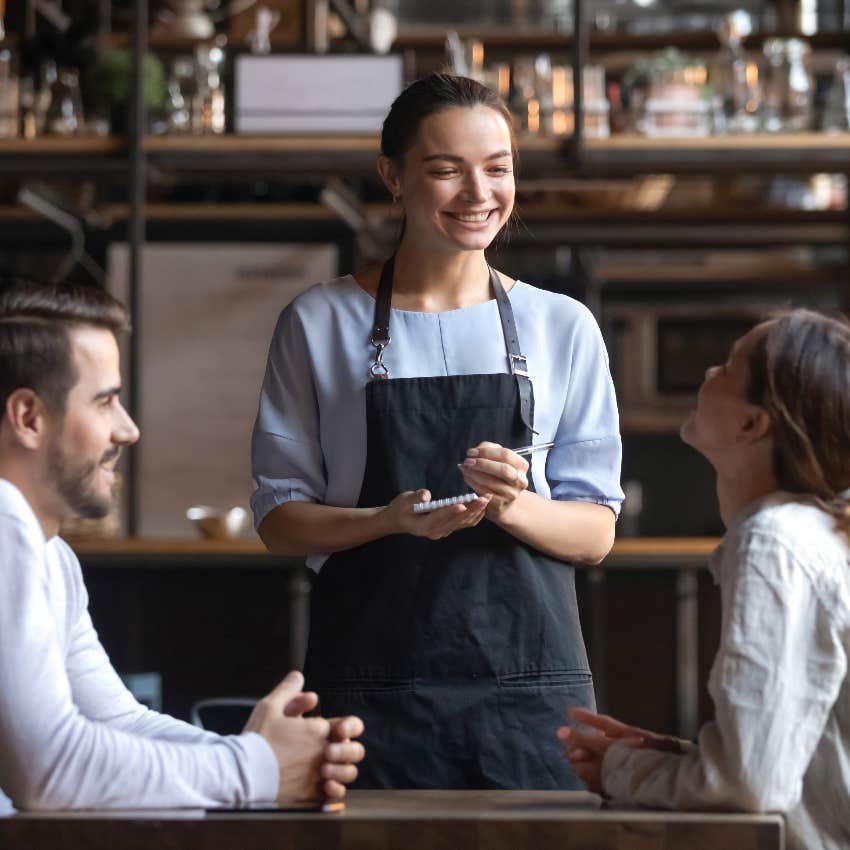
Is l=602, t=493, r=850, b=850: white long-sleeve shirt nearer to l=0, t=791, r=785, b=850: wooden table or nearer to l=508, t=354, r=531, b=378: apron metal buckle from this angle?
l=0, t=791, r=785, b=850: wooden table

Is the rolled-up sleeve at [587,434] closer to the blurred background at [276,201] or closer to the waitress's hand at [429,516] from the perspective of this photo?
the waitress's hand at [429,516]

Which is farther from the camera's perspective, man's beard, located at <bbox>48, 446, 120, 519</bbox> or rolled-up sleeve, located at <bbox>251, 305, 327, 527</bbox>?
rolled-up sleeve, located at <bbox>251, 305, 327, 527</bbox>

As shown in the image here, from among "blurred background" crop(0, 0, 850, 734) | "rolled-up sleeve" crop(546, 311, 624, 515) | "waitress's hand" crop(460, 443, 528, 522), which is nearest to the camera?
"waitress's hand" crop(460, 443, 528, 522)

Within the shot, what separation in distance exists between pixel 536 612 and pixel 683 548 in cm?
218

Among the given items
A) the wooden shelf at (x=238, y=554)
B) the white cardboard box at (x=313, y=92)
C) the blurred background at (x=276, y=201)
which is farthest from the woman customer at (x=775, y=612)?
the white cardboard box at (x=313, y=92)

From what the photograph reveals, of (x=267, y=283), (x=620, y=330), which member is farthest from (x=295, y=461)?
(x=620, y=330)

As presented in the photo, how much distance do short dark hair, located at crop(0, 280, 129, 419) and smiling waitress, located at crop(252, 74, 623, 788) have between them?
504 mm

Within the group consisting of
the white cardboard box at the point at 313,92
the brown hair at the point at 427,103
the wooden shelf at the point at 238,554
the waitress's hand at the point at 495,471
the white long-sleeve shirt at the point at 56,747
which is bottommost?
the wooden shelf at the point at 238,554

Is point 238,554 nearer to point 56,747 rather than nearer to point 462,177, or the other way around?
point 462,177

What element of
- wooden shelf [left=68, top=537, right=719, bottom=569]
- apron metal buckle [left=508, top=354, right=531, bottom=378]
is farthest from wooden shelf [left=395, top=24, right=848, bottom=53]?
apron metal buckle [left=508, top=354, right=531, bottom=378]

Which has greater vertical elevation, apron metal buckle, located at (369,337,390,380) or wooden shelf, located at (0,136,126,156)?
wooden shelf, located at (0,136,126,156)

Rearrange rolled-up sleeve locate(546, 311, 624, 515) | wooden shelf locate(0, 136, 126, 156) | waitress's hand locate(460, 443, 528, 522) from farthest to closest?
wooden shelf locate(0, 136, 126, 156) < rolled-up sleeve locate(546, 311, 624, 515) < waitress's hand locate(460, 443, 528, 522)

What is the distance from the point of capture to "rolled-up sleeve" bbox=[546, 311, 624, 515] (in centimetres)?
200

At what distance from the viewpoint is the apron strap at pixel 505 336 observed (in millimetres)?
2004
